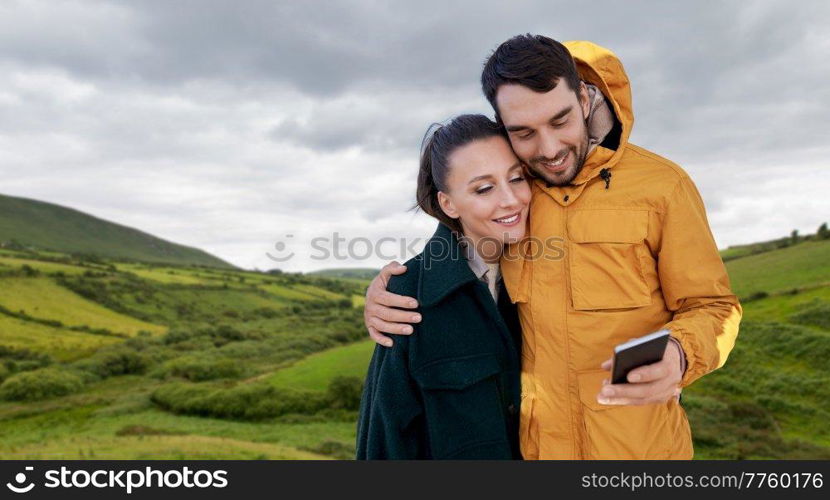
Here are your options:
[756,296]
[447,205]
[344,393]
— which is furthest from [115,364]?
[447,205]

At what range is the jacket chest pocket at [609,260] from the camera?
299 cm

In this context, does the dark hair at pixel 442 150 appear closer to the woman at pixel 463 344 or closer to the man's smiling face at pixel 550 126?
the woman at pixel 463 344

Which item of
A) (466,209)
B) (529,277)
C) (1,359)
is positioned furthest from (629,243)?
(1,359)

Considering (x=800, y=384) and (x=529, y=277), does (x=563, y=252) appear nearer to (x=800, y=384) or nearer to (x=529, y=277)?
(x=529, y=277)

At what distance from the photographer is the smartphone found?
2.30 meters

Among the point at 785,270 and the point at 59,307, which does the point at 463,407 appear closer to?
the point at 785,270

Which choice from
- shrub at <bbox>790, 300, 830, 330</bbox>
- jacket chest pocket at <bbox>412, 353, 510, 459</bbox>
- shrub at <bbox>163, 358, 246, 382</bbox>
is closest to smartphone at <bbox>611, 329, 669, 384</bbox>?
jacket chest pocket at <bbox>412, 353, 510, 459</bbox>

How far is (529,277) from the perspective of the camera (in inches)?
128

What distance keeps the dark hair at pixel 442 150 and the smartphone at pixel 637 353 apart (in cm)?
154

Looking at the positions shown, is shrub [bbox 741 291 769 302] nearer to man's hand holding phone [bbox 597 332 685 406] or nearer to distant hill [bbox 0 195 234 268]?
man's hand holding phone [bbox 597 332 685 406]

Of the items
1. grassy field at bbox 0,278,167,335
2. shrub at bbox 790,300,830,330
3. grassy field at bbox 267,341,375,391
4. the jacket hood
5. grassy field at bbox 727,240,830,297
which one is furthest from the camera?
grassy field at bbox 0,278,167,335

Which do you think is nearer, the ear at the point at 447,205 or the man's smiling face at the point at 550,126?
the man's smiling face at the point at 550,126

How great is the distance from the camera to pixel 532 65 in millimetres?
3066

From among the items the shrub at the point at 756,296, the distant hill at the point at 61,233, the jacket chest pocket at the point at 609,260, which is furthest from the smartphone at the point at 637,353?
the distant hill at the point at 61,233
